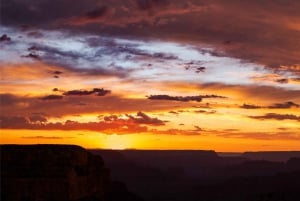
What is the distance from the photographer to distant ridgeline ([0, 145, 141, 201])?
26125mm

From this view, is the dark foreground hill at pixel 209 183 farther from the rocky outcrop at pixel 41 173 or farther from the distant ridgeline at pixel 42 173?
the rocky outcrop at pixel 41 173

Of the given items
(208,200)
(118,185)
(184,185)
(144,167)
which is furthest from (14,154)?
(144,167)

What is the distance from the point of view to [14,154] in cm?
2747

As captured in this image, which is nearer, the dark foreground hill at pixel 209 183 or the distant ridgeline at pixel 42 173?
the distant ridgeline at pixel 42 173

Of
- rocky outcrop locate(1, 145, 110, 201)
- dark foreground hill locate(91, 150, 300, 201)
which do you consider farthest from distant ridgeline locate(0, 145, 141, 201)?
dark foreground hill locate(91, 150, 300, 201)

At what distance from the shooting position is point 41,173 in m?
26.5

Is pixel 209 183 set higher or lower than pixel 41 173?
higher

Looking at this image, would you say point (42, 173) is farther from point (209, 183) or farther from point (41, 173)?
point (209, 183)

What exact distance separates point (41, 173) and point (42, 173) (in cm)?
5

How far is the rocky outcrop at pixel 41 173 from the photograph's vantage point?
85.7 feet

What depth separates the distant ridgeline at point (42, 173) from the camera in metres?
26.1

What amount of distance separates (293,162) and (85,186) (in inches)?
5913

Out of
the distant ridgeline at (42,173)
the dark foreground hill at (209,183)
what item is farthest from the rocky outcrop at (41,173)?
the dark foreground hill at (209,183)

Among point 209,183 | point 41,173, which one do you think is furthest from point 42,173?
point 209,183
